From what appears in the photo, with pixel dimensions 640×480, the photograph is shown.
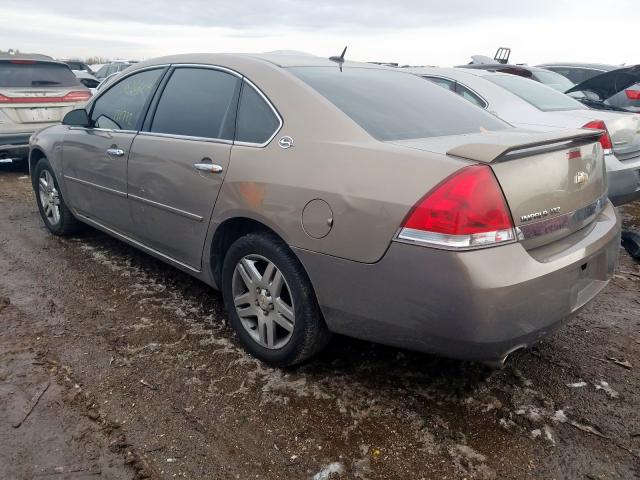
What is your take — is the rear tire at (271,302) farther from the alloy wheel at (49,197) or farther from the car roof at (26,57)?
the car roof at (26,57)

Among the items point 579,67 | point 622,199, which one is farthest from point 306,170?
point 579,67

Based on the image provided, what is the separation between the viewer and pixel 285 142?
8.52ft

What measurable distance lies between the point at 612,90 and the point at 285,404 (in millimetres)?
6385

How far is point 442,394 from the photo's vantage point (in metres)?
2.58

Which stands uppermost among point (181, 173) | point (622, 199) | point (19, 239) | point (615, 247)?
point (181, 173)

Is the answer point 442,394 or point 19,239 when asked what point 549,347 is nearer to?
point 442,394

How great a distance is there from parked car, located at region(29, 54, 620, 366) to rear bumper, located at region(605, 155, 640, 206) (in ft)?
6.35

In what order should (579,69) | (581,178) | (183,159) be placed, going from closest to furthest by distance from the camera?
(581,178)
(183,159)
(579,69)

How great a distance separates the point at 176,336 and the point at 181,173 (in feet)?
3.10

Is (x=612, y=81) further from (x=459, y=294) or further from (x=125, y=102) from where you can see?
(x=459, y=294)

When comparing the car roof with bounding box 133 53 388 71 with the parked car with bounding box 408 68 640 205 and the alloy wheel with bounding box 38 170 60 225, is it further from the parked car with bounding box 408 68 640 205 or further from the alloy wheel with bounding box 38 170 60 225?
the parked car with bounding box 408 68 640 205

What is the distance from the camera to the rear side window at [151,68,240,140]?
3012 mm

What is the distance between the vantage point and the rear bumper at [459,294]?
201cm

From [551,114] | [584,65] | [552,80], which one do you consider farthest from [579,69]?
[551,114]
